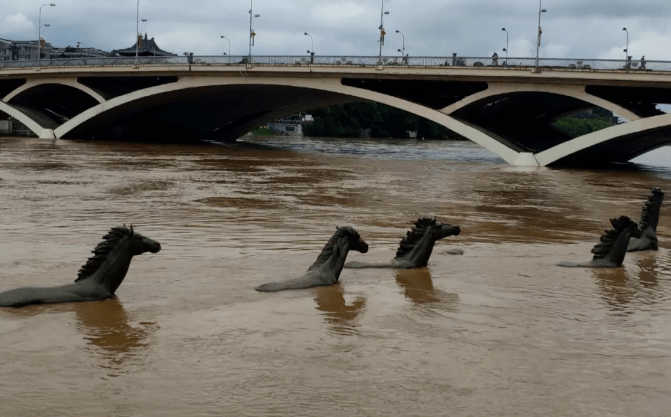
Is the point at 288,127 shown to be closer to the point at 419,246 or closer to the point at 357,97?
the point at 357,97

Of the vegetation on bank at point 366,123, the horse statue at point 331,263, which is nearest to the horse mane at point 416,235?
the horse statue at point 331,263

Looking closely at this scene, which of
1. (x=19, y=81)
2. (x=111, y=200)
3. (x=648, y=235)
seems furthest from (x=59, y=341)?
(x=19, y=81)

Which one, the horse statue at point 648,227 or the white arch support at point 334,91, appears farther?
the white arch support at point 334,91

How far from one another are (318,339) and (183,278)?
284cm

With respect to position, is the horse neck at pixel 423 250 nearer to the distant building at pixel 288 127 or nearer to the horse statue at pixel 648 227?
the horse statue at pixel 648 227

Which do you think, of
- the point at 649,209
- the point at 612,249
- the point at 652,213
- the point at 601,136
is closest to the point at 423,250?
the point at 612,249

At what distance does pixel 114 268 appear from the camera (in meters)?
8.16

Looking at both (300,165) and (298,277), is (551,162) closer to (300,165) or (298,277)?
(300,165)

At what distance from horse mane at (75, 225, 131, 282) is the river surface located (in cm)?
41

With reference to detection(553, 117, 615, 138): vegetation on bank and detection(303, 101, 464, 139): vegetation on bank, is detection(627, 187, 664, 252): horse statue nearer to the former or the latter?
detection(303, 101, 464, 139): vegetation on bank

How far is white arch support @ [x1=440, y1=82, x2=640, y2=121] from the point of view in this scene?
4044 cm

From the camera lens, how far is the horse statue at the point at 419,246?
10.5 meters

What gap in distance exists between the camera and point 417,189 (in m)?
25.0

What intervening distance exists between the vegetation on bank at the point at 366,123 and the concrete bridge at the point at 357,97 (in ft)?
88.2
